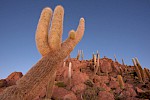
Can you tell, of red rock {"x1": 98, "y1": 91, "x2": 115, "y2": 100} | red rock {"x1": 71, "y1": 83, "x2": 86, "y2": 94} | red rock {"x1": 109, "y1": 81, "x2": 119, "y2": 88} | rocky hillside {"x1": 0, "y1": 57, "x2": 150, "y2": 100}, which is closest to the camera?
red rock {"x1": 98, "y1": 91, "x2": 115, "y2": 100}

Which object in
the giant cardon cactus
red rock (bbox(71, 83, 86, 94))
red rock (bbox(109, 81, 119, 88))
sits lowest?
the giant cardon cactus

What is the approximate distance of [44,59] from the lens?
4.07 meters

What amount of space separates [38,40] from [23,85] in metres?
1.25

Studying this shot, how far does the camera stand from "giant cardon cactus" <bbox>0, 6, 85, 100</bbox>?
11.9ft

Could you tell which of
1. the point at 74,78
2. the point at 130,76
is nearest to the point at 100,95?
the point at 74,78

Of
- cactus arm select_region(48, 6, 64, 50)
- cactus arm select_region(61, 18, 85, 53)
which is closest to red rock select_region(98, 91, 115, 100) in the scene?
cactus arm select_region(61, 18, 85, 53)

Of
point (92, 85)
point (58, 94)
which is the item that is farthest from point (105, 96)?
point (58, 94)

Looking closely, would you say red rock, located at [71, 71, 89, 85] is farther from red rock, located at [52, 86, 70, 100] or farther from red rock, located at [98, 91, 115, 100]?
red rock, located at [98, 91, 115, 100]

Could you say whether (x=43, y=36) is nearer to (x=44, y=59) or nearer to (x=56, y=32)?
(x=56, y=32)

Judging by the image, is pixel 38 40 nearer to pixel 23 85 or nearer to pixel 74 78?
pixel 23 85

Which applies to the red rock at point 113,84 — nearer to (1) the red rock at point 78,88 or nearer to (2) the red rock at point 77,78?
(2) the red rock at point 77,78

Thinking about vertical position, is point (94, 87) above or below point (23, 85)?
above

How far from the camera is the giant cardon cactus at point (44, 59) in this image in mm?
3629

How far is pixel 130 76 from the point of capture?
62.7 feet
